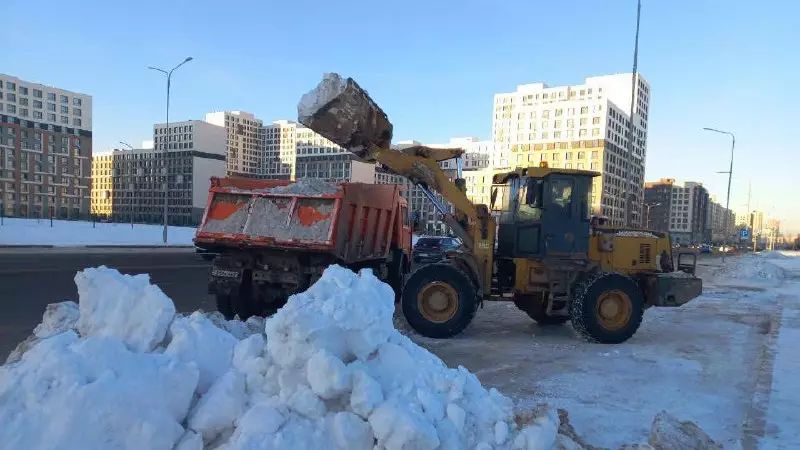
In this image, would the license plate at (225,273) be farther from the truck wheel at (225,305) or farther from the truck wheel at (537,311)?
the truck wheel at (537,311)

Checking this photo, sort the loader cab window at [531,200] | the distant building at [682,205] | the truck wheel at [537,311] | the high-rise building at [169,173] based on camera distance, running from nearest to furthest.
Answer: the loader cab window at [531,200], the truck wheel at [537,311], the high-rise building at [169,173], the distant building at [682,205]

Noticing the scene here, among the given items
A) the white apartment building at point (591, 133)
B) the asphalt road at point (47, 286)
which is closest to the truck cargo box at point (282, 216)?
the asphalt road at point (47, 286)

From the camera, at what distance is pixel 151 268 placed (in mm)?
17516

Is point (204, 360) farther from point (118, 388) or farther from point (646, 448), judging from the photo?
point (646, 448)

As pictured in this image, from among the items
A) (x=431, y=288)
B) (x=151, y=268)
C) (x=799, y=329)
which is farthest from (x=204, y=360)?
(x=151, y=268)

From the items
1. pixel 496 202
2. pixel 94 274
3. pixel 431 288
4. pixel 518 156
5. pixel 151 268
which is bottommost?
pixel 151 268

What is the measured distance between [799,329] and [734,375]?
13.4ft

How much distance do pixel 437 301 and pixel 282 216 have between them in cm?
274

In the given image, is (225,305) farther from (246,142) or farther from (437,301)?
(246,142)

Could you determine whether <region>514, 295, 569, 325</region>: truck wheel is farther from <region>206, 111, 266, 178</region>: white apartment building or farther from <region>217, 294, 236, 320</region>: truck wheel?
<region>206, 111, 266, 178</region>: white apartment building

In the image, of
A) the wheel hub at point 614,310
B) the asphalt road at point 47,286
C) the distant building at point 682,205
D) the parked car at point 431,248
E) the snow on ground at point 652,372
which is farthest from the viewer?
the distant building at point 682,205

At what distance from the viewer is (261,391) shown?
12.1 ft

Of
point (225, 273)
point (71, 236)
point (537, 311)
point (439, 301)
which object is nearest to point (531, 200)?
point (439, 301)

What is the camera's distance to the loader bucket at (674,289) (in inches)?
348
